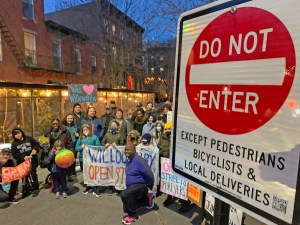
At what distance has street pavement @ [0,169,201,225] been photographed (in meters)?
4.05

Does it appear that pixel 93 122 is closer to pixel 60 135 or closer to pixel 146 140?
pixel 60 135

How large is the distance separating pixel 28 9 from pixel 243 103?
66.6 feet

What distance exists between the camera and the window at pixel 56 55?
19.8 metres

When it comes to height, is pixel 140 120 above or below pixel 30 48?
below

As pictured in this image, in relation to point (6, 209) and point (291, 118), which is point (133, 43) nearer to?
point (6, 209)

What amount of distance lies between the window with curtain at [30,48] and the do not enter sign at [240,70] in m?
18.3

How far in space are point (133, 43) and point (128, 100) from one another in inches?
237

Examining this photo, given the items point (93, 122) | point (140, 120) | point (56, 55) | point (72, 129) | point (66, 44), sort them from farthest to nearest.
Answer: point (66, 44)
point (56, 55)
point (140, 120)
point (93, 122)
point (72, 129)

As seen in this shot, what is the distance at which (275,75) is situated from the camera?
2.49ft

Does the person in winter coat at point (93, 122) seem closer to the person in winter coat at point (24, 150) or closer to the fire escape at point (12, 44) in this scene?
the person in winter coat at point (24, 150)

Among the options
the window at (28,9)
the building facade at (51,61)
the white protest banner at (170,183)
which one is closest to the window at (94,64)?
the building facade at (51,61)

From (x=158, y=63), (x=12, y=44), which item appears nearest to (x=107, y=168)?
(x=12, y=44)

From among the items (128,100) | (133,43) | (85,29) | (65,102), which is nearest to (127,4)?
(133,43)

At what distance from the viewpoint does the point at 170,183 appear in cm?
475
